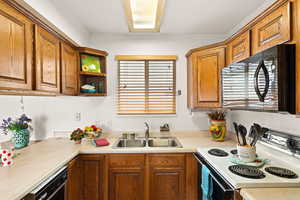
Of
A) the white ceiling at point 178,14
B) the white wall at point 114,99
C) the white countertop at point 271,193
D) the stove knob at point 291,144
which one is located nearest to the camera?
the white countertop at point 271,193

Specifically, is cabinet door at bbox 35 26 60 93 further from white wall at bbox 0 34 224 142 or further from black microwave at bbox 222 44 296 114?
black microwave at bbox 222 44 296 114

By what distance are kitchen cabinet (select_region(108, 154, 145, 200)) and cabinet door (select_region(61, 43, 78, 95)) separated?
0.92 meters

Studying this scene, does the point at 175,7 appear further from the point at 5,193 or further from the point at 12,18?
the point at 5,193

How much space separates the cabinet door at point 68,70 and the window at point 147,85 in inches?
25.1

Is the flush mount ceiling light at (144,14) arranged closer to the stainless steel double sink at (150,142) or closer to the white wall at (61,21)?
the white wall at (61,21)

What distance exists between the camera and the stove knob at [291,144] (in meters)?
1.31

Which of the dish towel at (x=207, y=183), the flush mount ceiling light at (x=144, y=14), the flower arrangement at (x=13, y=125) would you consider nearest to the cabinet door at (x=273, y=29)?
the flush mount ceiling light at (x=144, y=14)

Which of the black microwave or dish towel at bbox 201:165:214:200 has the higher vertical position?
the black microwave

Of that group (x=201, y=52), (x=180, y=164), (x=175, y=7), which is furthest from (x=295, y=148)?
(x=175, y=7)

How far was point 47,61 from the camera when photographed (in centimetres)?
155

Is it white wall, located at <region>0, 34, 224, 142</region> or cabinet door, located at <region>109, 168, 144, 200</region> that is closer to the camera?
cabinet door, located at <region>109, 168, 144, 200</region>

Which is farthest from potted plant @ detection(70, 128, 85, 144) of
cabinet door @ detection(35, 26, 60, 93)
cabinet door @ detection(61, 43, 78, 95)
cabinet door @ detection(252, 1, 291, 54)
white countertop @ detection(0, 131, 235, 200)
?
cabinet door @ detection(252, 1, 291, 54)

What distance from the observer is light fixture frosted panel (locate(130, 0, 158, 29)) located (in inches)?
71.3

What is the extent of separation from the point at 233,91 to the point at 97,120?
1.84 m
